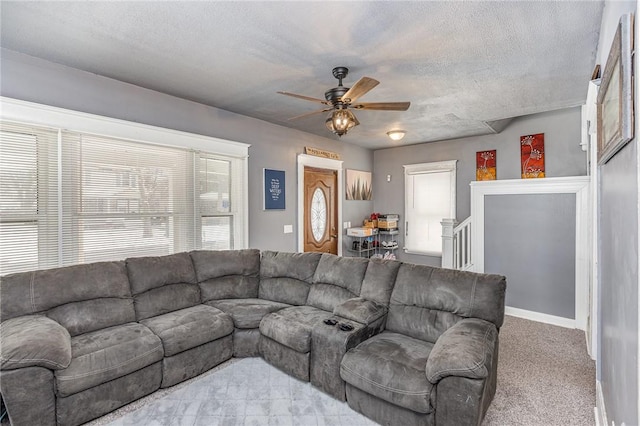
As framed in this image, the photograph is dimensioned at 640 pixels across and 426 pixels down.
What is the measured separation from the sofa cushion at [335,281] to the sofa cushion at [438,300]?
0.40 metres

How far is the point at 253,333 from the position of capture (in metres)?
3.07

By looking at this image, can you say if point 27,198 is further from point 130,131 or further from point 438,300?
point 438,300

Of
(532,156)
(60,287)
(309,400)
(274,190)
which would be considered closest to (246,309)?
(309,400)

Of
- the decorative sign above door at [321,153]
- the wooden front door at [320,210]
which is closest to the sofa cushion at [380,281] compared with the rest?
the wooden front door at [320,210]

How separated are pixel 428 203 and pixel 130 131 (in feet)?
16.1

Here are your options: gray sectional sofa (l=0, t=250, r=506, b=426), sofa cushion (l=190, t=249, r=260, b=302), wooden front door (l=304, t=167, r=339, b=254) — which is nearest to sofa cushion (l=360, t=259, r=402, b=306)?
gray sectional sofa (l=0, t=250, r=506, b=426)

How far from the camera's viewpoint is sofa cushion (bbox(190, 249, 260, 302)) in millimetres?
3447

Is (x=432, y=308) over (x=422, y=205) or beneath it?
beneath

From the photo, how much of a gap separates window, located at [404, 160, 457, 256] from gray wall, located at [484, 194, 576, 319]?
120cm

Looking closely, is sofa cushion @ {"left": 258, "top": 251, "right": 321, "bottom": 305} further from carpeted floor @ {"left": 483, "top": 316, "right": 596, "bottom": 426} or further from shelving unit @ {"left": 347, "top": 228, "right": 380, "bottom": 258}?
shelving unit @ {"left": 347, "top": 228, "right": 380, "bottom": 258}

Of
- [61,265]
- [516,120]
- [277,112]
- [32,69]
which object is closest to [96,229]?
Result: [61,265]

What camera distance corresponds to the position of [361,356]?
2230 mm

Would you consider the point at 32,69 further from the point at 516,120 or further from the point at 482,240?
the point at 516,120

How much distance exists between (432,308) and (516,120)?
3.90 m
